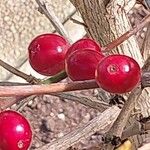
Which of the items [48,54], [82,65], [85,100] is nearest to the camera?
[82,65]

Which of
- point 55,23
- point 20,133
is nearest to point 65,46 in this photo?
point 20,133

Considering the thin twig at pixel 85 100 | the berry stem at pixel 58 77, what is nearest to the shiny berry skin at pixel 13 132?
the berry stem at pixel 58 77

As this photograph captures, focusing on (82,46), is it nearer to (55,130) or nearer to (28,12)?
(55,130)

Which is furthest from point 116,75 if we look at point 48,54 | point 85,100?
point 85,100

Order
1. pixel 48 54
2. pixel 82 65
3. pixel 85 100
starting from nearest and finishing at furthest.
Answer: pixel 82 65 → pixel 48 54 → pixel 85 100

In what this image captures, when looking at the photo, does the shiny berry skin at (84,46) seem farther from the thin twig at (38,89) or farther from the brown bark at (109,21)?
the brown bark at (109,21)

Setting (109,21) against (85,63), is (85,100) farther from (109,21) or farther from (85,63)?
(85,63)
